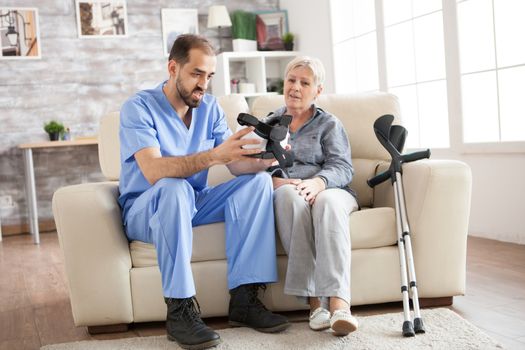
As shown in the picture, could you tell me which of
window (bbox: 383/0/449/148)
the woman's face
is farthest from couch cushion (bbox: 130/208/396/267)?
window (bbox: 383/0/449/148)

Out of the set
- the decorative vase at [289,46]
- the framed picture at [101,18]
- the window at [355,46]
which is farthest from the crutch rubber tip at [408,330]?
the framed picture at [101,18]

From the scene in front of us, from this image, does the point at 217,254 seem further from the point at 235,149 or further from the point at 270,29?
the point at 270,29

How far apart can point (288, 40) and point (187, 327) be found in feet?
14.3

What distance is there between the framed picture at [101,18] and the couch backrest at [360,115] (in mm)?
3242

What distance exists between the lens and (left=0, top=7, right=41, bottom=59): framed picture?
5.63m

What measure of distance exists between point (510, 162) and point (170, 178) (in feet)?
7.30

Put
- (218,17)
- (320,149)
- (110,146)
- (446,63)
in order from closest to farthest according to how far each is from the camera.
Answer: (320,149)
(110,146)
(446,63)
(218,17)

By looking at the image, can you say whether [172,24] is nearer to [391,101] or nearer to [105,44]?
[105,44]

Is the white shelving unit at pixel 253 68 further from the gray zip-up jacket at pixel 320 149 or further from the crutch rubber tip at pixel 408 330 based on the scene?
the crutch rubber tip at pixel 408 330

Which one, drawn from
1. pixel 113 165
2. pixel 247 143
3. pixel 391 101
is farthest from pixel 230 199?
pixel 391 101

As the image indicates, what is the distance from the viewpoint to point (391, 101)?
3037 millimetres

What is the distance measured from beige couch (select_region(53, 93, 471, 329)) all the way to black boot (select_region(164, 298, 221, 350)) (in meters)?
0.22

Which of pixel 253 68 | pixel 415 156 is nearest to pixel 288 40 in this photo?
pixel 253 68

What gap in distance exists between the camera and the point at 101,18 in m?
5.86
